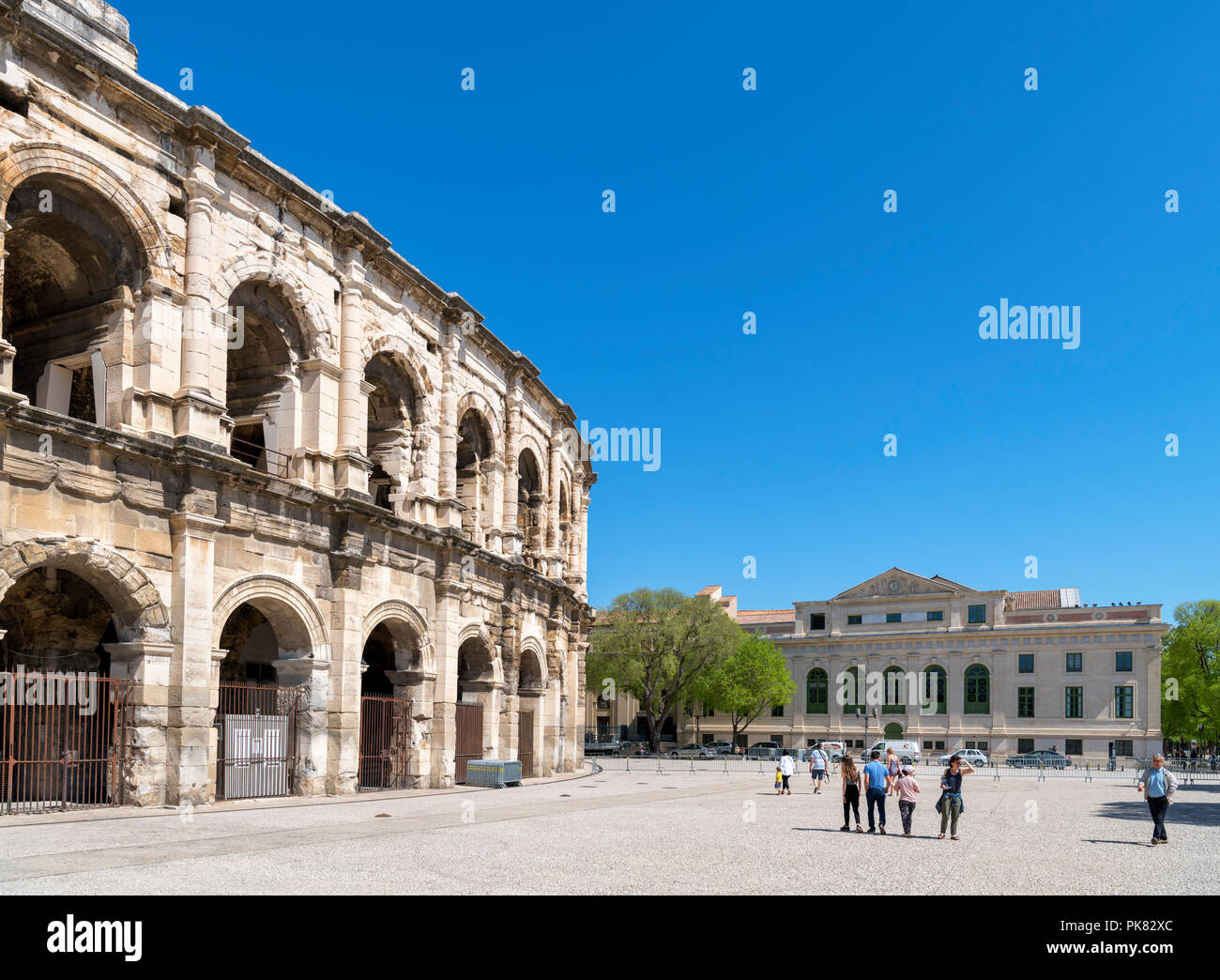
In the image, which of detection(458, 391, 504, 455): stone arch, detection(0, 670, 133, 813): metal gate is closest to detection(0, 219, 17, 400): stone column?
detection(0, 670, 133, 813): metal gate

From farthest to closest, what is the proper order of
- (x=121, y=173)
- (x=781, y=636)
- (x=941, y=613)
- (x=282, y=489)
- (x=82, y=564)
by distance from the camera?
(x=781, y=636), (x=941, y=613), (x=282, y=489), (x=121, y=173), (x=82, y=564)

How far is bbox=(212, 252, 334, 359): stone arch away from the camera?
64.6ft

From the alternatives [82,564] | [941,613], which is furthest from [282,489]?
[941,613]

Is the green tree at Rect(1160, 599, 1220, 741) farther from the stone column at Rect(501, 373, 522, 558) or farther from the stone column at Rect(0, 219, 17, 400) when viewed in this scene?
the stone column at Rect(0, 219, 17, 400)

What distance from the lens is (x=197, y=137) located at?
1891 centimetres

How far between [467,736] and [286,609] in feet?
27.8

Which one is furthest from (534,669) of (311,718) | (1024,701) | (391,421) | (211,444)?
(1024,701)

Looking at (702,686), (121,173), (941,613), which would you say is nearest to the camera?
(121,173)

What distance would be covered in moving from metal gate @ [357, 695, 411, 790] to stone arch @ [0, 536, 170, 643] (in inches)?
295

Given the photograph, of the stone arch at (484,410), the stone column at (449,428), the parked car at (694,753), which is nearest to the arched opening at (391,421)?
the stone column at (449,428)

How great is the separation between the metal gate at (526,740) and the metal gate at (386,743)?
8033mm

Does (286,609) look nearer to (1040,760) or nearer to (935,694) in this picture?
(1040,760)

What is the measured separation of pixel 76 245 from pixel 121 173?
1.80 m
